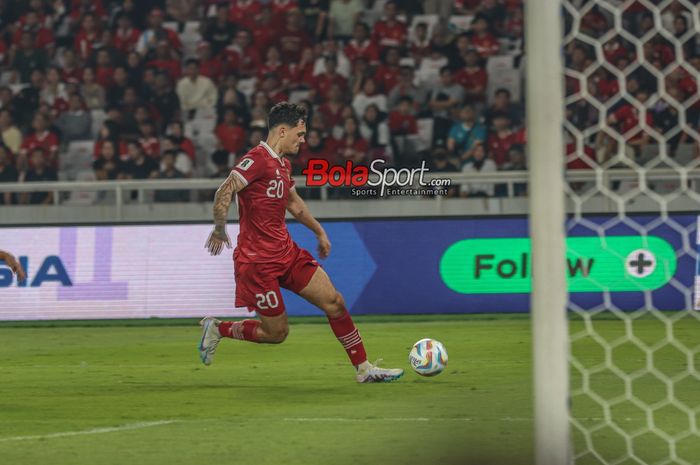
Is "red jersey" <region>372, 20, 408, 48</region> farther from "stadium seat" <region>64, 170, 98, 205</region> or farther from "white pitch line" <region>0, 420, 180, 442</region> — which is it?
"white pitch line" <region>0, 420, 180, 442</region>

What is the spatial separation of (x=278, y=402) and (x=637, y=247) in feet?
21.0

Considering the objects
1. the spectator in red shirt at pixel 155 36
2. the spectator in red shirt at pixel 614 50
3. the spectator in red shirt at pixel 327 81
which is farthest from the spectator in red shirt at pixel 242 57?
the spectator in red shirt at pixel 614 50

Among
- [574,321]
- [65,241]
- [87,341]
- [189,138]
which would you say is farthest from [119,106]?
[574,321]

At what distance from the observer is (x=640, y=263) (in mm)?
13047

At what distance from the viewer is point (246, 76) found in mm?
17875

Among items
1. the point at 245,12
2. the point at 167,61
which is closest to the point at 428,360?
the point at 167,61

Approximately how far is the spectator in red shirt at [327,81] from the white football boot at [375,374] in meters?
8.84

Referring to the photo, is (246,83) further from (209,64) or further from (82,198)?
(82,198)

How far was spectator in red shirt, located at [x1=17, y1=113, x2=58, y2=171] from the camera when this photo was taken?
1675cm

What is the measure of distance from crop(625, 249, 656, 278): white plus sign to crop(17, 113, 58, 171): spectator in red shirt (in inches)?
307

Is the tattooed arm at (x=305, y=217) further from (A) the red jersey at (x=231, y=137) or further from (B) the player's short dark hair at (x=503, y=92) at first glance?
(A) the red jersey at (x=231, y=137)

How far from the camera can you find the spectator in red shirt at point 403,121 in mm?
15984

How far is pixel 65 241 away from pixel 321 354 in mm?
4544

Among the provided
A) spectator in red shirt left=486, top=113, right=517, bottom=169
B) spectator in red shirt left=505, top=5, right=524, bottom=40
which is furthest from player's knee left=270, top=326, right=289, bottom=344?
spectator in red shirt left=505, top=5, right=524, bottom=40
